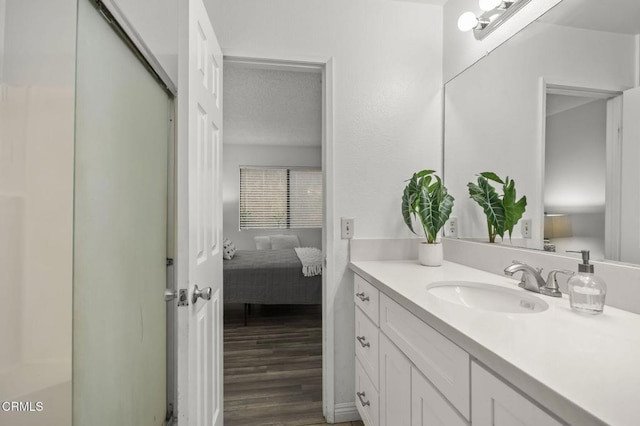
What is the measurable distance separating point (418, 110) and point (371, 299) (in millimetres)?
1217

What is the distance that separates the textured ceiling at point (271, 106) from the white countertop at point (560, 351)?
1.75 meters

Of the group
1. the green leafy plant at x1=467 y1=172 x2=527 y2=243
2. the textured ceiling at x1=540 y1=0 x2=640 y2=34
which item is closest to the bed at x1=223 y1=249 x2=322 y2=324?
the green leafy plant at x1=467 y1=172 x2=527 y2=243

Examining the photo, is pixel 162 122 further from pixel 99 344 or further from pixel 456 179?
pixel 456 179

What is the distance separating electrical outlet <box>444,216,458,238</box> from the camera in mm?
1831

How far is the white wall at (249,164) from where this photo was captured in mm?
5750

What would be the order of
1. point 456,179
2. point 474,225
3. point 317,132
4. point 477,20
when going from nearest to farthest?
point 477,20, point 474,225, point 456,179, point 317,132

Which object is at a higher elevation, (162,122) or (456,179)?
(162,122)

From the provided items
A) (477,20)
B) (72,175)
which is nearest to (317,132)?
(477,20)

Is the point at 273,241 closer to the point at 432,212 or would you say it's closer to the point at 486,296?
the point at 432,212

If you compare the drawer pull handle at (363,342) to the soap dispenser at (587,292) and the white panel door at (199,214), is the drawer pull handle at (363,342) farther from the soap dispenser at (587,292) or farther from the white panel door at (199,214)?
the soap dispenser at (587,292)

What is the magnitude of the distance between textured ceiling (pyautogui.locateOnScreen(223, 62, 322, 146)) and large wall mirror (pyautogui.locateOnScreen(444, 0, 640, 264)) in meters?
1.35

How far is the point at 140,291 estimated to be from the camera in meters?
1.33

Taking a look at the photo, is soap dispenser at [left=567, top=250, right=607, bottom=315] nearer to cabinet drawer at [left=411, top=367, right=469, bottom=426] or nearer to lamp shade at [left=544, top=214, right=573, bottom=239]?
lamp shade at [left=544, top=214, right=573, bottom=239]

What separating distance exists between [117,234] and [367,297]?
3.61 ft
